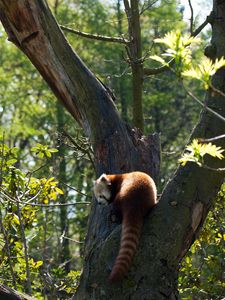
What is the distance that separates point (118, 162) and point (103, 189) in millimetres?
250

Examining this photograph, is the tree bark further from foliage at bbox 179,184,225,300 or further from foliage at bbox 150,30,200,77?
foliage at bbox 179,184,225,300

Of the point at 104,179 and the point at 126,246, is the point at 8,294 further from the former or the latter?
the point at 104,179

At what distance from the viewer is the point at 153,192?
4340 millimetres

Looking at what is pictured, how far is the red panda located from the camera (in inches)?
147

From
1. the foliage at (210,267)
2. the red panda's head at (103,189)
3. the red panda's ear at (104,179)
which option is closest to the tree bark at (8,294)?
the red panda's head at (103,189)

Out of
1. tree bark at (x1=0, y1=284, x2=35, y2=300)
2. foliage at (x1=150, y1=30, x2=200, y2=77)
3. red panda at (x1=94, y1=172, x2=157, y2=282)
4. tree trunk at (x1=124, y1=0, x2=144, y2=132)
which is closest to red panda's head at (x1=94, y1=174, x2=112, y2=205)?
red panda at (x1=94, y1=172, x2=157, y2=282)

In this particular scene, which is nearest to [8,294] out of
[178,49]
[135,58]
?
[178,49]

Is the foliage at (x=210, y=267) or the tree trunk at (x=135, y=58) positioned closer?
the foliage at (x=210, y=267)

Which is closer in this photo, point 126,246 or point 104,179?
point 126,246

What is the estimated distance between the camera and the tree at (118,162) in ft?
12.7

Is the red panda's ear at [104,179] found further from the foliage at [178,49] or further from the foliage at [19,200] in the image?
the foliage at [178,49]

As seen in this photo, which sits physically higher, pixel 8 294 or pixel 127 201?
pixel 127 201

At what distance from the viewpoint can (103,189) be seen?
480 cm

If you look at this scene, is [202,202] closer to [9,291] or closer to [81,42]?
[9,291]
